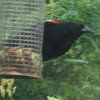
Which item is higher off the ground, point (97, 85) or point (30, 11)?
point (30, 11)

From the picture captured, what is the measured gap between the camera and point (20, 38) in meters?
3.81

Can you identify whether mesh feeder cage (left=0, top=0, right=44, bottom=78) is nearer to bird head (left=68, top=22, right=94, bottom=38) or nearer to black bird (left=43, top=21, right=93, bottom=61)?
black bird (left=43, top=21, right=93, bottom=61)

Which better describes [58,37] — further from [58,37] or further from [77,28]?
[77,28]

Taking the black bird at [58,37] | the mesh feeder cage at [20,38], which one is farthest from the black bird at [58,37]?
the mesh feeder cage at [20,38]

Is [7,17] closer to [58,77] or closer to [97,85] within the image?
[58,77]

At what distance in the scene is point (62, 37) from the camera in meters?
4.64

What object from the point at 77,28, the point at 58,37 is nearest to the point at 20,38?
the point at 58,37

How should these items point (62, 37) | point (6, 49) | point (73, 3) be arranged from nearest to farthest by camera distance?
point (6, 49) < point (73, 3) < point (62, 37)

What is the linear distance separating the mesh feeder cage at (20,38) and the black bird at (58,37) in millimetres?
596

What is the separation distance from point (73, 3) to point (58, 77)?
92 centimetres

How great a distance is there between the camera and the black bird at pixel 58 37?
451cm

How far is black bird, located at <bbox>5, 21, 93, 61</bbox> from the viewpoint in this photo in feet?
14.8

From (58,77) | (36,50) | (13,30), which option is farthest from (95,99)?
(13,30)

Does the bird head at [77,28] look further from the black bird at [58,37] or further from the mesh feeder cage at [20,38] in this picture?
the mesh feeder cage at [20,38]
